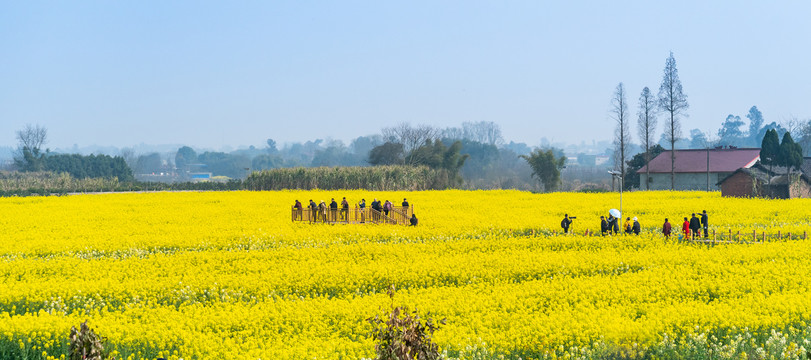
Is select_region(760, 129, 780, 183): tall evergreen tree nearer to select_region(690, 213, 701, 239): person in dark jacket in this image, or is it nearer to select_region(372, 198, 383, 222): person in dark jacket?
select_region(690, 213, 701, 239): person in dark jacket

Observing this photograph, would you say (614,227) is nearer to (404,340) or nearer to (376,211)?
(376,211)

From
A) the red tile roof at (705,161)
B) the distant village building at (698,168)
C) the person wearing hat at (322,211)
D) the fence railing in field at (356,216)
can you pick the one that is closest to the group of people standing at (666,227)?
the fence railing in field at (356,216)

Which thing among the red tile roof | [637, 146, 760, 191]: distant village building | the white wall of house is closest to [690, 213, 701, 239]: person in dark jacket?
[637, 146, 760, 191]: distant village building

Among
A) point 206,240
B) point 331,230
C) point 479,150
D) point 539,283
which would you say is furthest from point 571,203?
point 479,150

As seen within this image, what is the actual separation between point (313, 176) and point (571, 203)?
87.7ft

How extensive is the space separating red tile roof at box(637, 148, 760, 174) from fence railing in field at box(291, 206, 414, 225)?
44816mm

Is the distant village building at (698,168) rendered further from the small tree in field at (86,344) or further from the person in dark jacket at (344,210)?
the small tree in field at (86,344)

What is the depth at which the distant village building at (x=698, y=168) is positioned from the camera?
2717 inches

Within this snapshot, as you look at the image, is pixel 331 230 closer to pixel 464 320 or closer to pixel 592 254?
pixel 592 254

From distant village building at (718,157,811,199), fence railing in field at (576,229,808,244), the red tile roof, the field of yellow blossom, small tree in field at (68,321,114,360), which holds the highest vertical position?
the red tile roof

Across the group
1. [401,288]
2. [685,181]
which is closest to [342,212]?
[401,288]

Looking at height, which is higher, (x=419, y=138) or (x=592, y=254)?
(x=419, y=138)

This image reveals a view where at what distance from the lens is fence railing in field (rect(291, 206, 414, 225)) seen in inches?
1324

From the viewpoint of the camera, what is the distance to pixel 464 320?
44.3ft
